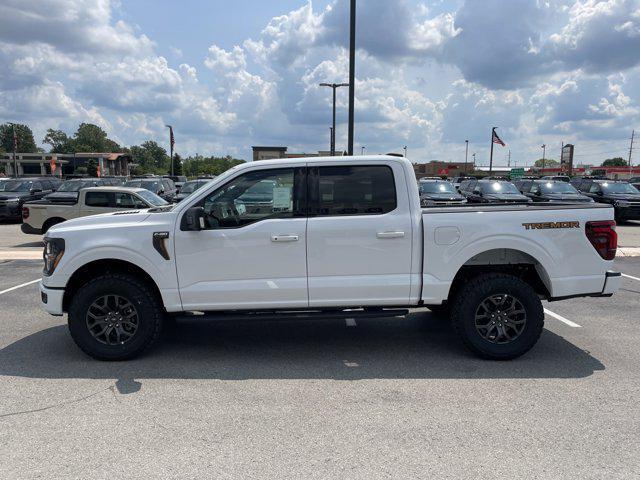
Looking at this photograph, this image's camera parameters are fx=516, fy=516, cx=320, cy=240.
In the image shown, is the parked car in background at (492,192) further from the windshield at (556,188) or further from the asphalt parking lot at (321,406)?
the asphalt parking lot at (321,406)

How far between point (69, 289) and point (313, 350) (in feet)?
8.28

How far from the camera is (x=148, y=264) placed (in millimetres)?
4871

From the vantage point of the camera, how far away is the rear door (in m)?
4.84

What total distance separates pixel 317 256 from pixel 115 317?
2.04m

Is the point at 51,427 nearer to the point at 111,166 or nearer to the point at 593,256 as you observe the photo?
the point at 593,256

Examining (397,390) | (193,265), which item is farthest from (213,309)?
(397,390)

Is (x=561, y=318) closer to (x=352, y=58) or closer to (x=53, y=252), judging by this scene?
(x=53, y=252)

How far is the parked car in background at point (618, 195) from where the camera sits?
59.7 feet

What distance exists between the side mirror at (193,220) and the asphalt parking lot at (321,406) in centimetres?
132

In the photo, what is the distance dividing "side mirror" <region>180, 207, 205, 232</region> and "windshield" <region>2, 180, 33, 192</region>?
2002cm

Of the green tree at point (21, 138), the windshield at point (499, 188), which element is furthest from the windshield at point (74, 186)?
the green tree at point (21, 138)

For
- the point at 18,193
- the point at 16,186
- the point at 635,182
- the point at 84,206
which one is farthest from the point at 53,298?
the point at 635,182

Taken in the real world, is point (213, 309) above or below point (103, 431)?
above

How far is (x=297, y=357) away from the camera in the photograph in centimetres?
517
